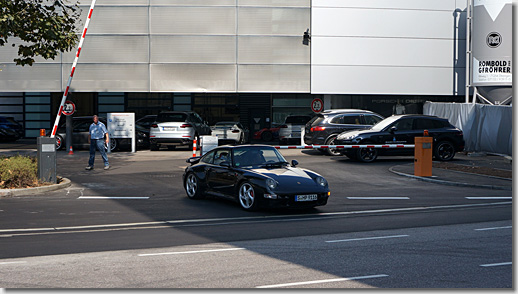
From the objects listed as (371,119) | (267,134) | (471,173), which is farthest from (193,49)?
(471,173)

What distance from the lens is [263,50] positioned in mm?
32812

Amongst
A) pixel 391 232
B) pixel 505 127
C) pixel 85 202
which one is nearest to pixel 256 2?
pixel 505 127

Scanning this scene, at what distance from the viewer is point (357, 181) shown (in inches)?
742

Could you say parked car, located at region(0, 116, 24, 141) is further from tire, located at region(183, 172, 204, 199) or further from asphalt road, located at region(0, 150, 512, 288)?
tire, located at region(183, 172, 204, 199)

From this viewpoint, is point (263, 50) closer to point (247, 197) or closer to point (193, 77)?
point (193, 77)

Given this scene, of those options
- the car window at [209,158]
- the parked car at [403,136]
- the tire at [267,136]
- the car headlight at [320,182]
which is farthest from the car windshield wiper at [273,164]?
the tire at [267,136]

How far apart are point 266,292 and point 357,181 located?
1232 centimetres

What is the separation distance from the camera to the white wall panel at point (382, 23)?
32.8 m

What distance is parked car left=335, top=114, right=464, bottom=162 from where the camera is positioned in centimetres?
2366

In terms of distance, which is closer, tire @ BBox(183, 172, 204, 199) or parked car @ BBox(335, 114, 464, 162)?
tire @ BBox(183, 172, 204, 199)

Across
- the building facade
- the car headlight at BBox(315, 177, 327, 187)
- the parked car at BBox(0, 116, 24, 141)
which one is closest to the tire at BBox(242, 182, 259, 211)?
the car headlight at BBox(315, 177, 327, 187)

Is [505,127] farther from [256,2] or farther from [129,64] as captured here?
[129,64]

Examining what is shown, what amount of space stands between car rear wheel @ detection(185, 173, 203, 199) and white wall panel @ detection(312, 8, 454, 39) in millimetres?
19057

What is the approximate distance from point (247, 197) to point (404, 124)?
12.5 metres
